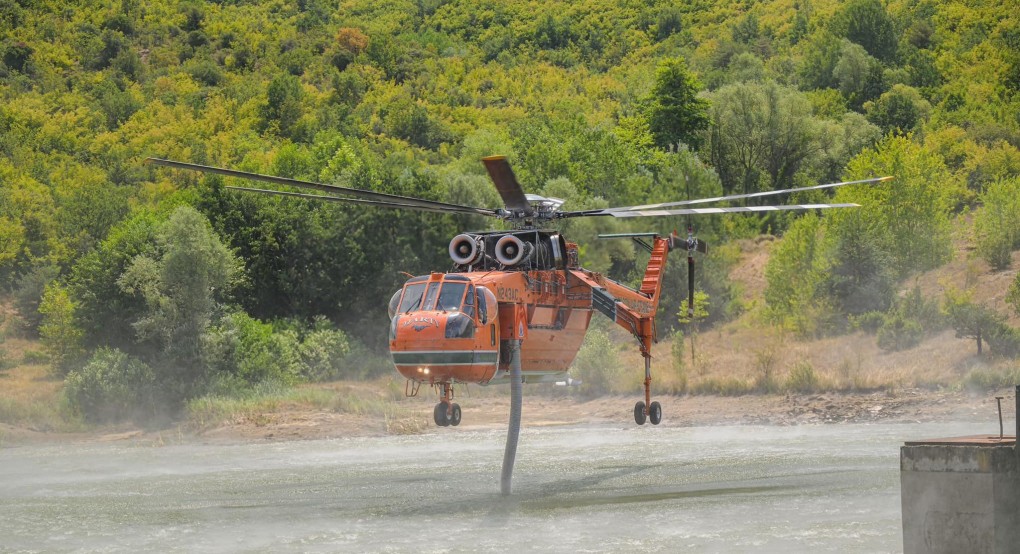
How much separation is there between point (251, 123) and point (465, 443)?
71.1m

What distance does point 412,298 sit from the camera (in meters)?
25.2

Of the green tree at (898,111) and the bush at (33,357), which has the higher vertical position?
the green tree at (898,111)

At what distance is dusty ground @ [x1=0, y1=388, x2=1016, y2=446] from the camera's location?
144 feet

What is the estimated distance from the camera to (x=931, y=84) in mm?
99062

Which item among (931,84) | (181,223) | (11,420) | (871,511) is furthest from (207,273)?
(931,84)

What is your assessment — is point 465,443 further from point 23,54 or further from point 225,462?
point 23,54

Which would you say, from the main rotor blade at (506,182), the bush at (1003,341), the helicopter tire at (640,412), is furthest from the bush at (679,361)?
the main rotor blade at (506,182)

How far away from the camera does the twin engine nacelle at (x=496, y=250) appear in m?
26.2

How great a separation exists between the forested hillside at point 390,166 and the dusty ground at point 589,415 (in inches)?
153

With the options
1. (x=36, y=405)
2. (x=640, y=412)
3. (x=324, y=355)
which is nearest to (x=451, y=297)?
(x=640, y=412)

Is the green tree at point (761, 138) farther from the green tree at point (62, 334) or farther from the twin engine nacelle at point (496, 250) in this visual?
the twin engine nacelle at point (496, 250)

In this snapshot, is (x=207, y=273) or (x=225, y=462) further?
(x=207, y=273)

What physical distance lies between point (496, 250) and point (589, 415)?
24.1 metres

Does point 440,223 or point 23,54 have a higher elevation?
point 23,54
